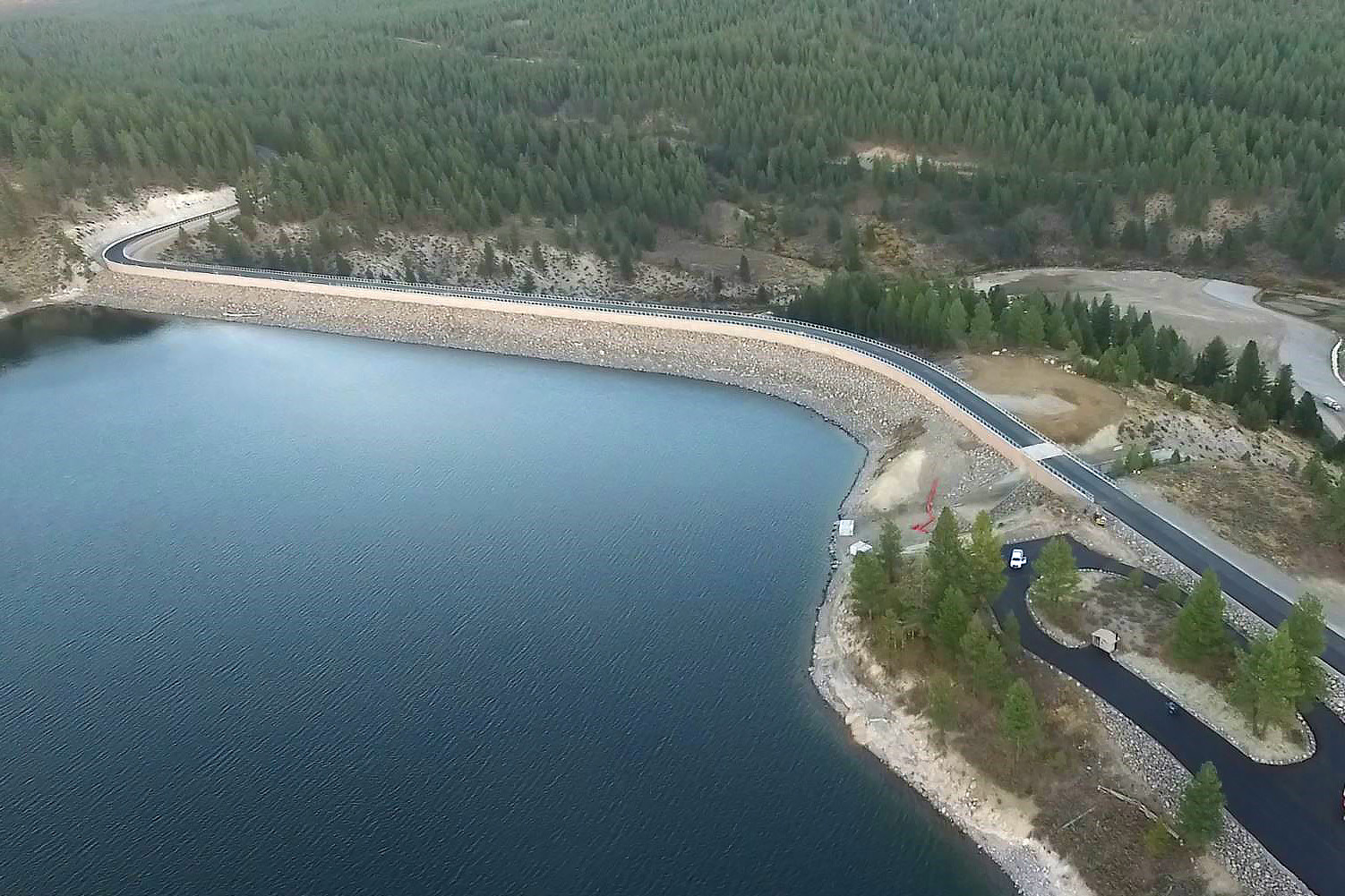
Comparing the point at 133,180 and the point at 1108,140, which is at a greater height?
the point at 133,180

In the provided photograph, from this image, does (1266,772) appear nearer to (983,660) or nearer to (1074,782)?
(1074,782)

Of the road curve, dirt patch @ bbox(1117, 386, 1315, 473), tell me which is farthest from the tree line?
the road curve

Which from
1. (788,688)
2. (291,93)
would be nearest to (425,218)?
(291,93)

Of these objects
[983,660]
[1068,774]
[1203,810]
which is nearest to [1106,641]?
[983,660]

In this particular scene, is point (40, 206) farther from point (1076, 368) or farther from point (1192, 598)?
point (1192, 598)

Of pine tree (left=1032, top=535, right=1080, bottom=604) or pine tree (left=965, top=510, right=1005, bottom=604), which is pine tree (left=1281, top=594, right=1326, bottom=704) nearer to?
pine tree (left=1032, top=535, right=1080, bottom=604)

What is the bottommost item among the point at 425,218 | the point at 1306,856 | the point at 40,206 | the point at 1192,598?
the point at 1306,856
